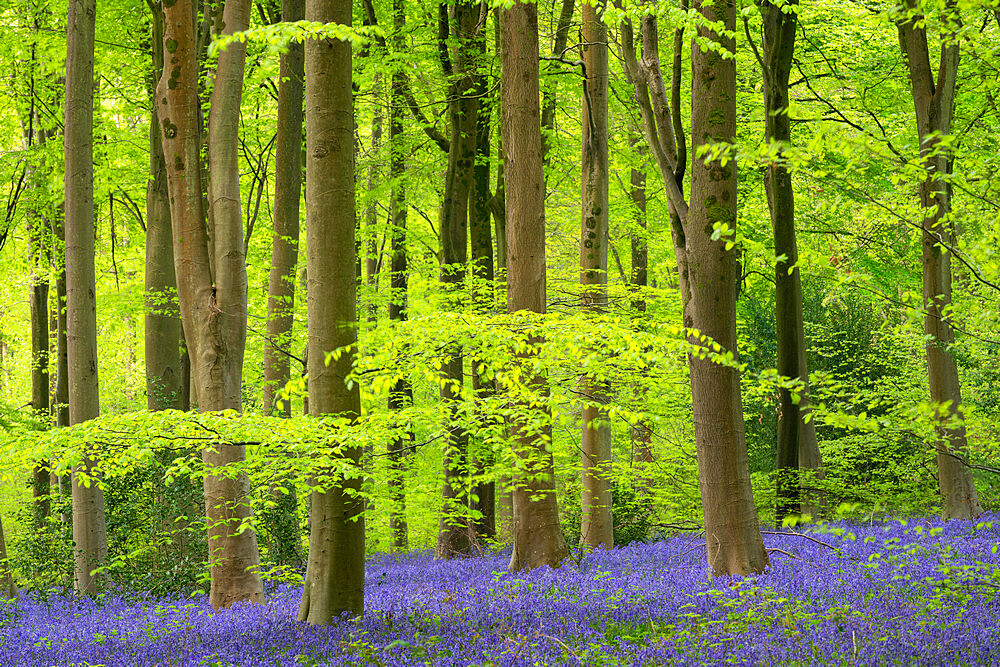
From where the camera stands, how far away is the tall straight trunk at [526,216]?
956 cm

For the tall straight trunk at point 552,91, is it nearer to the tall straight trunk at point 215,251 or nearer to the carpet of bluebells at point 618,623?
the tall straight trunk at point 215,251

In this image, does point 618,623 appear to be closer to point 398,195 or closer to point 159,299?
point 159,299

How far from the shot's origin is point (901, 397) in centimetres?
1445

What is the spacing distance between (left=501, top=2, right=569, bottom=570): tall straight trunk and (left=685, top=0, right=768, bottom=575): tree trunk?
2.50 m

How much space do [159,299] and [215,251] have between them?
510cm

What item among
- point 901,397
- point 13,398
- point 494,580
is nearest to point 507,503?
point 901,397

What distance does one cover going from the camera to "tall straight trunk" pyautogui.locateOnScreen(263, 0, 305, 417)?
37.4 ft

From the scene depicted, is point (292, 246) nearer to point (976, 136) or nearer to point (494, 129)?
point (494, 129)

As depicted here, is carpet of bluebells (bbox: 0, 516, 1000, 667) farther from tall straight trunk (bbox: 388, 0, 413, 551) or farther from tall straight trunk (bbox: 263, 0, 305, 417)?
tall straight trunk (bbox: 263, 0, 305, 417)

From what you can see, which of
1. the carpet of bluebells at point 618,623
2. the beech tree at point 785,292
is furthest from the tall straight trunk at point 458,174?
the beech tree at point 785,292

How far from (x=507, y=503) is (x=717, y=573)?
12048mm

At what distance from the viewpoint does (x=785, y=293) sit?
1179 centimetres

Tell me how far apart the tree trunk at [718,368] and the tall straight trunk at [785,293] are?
4.08m

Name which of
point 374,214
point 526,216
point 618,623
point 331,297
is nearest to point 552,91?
point 526,216
